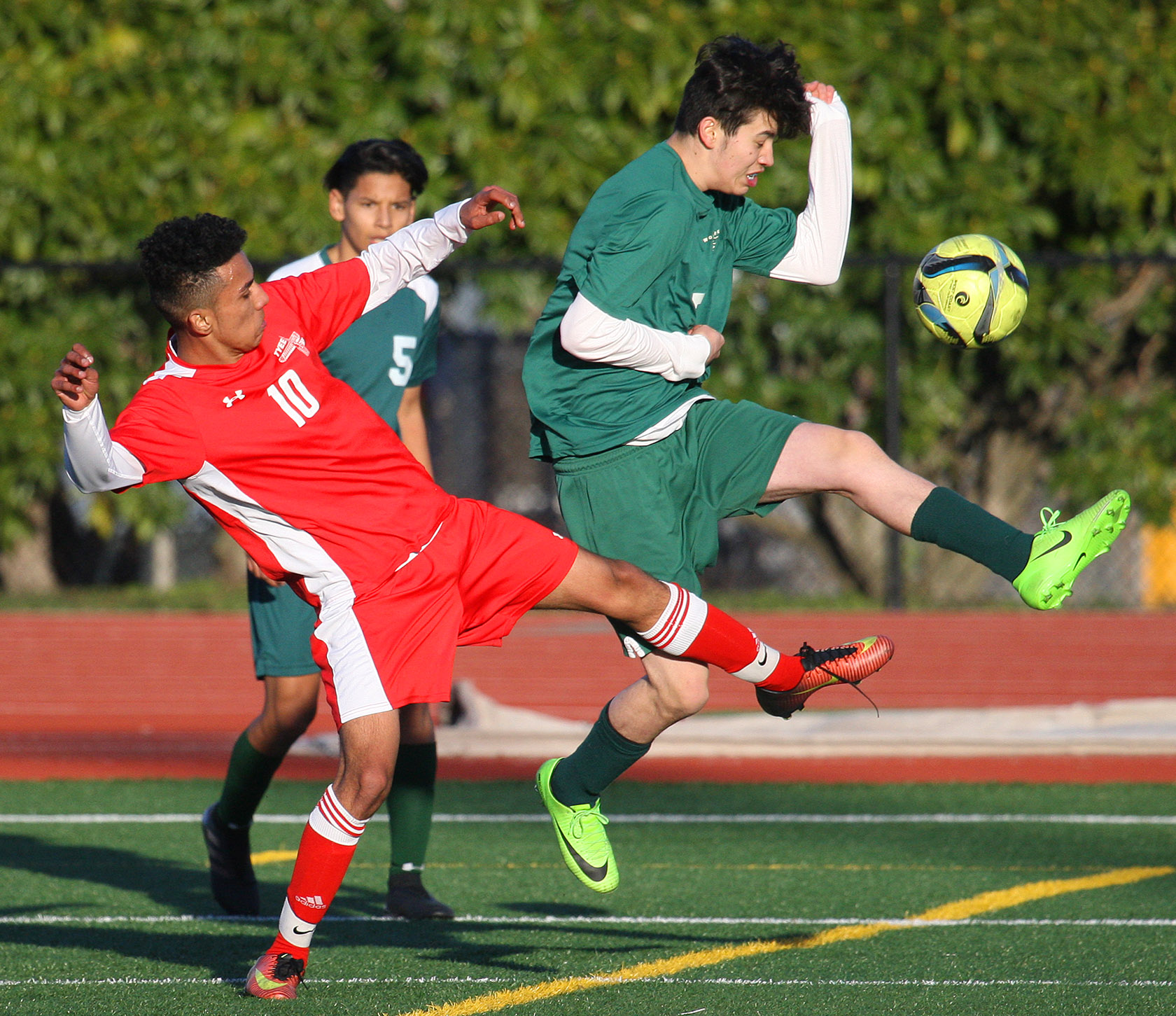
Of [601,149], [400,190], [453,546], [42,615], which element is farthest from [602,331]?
[42,615]

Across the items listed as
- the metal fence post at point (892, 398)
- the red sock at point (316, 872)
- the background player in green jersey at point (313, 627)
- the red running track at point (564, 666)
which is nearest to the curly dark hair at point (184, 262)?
the background player in green jersey at point (313, 627)

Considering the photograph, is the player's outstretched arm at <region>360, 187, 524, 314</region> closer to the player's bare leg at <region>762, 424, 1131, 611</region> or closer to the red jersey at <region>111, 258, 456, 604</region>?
the red jersey at <region>111, 258, 456, 604</region>

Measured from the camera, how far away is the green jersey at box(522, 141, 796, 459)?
3.96 meters

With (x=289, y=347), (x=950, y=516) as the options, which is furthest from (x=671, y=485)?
(x=289, y=347)

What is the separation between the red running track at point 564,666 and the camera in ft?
31.3

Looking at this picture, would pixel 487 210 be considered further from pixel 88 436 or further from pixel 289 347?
pixel 88 436

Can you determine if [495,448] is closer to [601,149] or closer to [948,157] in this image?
[601,149]

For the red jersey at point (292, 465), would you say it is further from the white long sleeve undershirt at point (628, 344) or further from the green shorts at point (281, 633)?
the green shorts at point (281, 633)

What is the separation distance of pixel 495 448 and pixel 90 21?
13.3 ft

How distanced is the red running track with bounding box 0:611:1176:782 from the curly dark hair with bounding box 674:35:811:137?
5742mm

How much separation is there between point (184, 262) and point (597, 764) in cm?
177

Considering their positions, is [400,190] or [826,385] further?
[826,385]

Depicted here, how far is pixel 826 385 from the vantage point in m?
10.2

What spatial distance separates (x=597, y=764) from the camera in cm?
425
